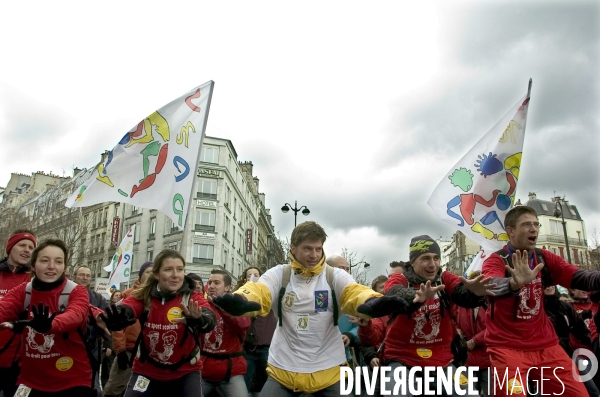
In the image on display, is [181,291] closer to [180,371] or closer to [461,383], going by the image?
[180,371]

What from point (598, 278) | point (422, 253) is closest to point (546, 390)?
point (598, 278)

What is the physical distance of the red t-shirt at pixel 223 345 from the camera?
5.63 metres

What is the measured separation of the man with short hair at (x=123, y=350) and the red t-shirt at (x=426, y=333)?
2954 mm

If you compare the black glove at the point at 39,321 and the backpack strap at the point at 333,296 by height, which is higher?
the backpack strap at the point at 333,296

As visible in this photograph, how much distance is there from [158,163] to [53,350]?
361 cm

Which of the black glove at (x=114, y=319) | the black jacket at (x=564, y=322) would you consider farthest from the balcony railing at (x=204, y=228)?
the black glove at (x=114, y=319)

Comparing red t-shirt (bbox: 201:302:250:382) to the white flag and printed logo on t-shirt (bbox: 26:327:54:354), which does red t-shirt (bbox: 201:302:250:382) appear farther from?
the white flag

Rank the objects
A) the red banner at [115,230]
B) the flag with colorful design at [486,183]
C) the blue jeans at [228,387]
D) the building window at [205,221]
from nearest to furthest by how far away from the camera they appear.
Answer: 1. the blue jeans at [228,387]
2. the flag with colorful design at [486,183]
3. the building window at [205,221]
4. the red banner at [115,230]

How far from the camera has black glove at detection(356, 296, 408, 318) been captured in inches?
139

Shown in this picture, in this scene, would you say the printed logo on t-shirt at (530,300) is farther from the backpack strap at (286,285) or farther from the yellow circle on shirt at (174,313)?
the yellow circle on shirt at (174,313)

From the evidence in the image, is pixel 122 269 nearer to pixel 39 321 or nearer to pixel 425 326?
pixel 39 321

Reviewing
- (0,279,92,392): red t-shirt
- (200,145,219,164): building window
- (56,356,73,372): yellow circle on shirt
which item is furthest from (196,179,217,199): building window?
(56,356,73,372): yellow circle on shirt

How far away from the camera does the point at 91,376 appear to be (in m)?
4.56

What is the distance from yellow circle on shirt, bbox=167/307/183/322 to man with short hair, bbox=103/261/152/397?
1124 mm
